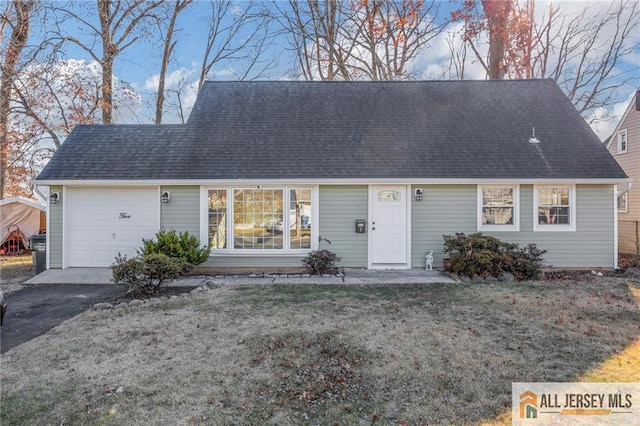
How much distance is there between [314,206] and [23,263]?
947 centimetres

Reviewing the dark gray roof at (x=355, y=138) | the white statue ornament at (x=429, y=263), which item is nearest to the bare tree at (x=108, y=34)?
the dark gray roof at (x=355, y=138)

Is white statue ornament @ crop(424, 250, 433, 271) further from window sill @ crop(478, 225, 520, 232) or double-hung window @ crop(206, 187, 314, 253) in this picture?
double-hung window @ crop(206, 187, 314, 253)

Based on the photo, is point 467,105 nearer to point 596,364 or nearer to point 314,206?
point 314,206

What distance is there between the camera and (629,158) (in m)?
14.9

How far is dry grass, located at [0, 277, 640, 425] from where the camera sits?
309 centimetres

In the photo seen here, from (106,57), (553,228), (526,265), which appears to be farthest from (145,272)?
(106,57)

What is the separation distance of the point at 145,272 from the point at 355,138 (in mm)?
6343

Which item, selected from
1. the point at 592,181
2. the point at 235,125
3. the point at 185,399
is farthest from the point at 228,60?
the point at 185,399

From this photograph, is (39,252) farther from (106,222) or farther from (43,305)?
(43,305)

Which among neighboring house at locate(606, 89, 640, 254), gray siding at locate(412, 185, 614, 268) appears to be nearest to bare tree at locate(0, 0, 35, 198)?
gray siding at locate(412, 185, 614, 268)

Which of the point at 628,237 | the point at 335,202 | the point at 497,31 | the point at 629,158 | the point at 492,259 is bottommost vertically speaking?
the point at 492,259

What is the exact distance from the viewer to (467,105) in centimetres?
1128

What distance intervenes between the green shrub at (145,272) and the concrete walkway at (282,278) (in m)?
0.78

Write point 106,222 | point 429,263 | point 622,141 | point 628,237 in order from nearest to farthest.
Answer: point 429,263 → point 106,222 → point 628,237 → point 622,141
